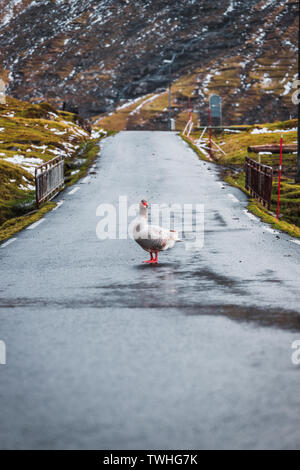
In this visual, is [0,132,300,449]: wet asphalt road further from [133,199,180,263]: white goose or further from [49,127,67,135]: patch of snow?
[49,127,67,135]: patch of snow

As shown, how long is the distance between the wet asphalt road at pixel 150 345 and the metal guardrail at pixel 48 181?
5.93 metres

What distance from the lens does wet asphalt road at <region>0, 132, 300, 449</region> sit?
4.55m

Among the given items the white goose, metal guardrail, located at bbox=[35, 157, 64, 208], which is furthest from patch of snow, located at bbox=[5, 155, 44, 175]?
the white goose

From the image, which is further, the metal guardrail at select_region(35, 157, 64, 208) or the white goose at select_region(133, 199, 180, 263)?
the metal guardrail at select_region(35, 157, 64, 208)

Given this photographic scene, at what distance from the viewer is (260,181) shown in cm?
1895

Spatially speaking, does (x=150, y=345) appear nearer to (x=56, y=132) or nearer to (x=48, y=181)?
(x=48, y=181)

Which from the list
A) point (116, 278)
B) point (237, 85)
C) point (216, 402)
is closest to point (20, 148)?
point (116, 278)

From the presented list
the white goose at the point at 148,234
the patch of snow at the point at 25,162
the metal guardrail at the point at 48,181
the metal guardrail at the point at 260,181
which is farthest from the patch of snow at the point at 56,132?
the white goose at the point at 148,234

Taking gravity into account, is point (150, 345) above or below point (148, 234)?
below

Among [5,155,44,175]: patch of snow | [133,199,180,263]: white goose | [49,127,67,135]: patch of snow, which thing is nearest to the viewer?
[133,199,180,263]: white goose

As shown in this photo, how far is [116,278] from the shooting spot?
9.94 m

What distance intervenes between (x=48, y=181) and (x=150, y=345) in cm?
1535

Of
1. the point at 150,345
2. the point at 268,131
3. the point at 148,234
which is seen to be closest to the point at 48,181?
the point at 148,234

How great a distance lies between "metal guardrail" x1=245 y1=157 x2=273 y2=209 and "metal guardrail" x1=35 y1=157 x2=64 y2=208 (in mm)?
6698
